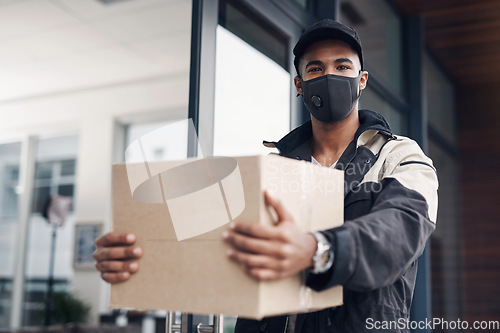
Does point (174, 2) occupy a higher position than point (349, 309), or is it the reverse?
point (174, 2)

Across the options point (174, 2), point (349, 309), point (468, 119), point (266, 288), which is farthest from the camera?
point (468, 119)

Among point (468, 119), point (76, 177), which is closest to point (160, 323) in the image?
point (76, 177)

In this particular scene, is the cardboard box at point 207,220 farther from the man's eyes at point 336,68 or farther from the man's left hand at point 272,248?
the man's eyes at point 336,68

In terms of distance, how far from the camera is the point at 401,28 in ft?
12.1

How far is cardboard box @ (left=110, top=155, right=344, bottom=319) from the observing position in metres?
0.70

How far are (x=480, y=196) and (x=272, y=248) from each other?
4615mm

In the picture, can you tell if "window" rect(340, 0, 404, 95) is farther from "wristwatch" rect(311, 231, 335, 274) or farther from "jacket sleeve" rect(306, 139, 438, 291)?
"wristwatch" rect(311, 231, 335, 274)

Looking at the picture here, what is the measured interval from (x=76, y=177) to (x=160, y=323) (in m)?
1.84

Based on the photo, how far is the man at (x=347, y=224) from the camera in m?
0.68

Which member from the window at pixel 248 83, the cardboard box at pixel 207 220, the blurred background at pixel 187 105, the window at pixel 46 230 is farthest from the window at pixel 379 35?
the window at pixel 46 230

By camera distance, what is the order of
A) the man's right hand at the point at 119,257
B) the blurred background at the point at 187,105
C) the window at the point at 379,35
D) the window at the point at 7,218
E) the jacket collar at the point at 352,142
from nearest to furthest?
the man's right hand at the point at 119,257
the jacket collar at the point at 352,142
the blurred background at the point at 187,105
the window at the point at 379,35
the window at the point at 7,218

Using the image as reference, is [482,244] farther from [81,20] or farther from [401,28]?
[81,20]

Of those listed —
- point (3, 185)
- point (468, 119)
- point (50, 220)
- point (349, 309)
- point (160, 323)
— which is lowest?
point (160, 323)

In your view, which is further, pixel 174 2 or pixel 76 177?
pixel 76 177
